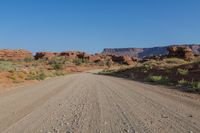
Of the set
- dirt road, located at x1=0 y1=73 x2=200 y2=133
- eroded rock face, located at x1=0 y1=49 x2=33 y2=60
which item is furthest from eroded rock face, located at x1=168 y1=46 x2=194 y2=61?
eroded rock face, located at x1=0 y1=49 x2=33 y2=60

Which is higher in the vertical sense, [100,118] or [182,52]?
[182,52]

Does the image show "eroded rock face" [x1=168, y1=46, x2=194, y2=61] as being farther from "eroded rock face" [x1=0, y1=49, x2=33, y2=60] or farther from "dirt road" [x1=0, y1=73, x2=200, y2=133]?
"eroded rock face" [x1=0, y1=49, x2=33, y2=60]

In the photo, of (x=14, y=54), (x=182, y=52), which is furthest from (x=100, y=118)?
(x=14, y=54)

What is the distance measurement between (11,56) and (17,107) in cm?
17509

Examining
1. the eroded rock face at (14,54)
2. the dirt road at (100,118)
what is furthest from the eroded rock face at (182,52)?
the eroded rock face at (14,54)

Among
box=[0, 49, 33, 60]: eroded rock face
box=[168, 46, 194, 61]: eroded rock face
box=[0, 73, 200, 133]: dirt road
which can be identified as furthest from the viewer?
box=[0, 49, 33, 60]: eroded rock face

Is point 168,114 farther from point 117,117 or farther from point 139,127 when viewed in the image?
point 139,127

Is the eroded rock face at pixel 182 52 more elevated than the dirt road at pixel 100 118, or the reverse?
the eroded rock face at pixel 182 52

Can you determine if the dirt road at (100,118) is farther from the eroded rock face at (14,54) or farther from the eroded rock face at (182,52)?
the eroded rock face at (14,54)

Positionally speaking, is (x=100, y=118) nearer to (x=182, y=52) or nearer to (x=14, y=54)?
(x=182, y=52)

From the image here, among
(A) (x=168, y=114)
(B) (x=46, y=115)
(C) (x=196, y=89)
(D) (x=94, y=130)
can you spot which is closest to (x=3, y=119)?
(B) (x=46, y=115)

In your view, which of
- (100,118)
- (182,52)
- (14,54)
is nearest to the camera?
(100,118)

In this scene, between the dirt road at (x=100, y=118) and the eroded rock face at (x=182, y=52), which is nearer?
the dirt road at (x=100, y=118)

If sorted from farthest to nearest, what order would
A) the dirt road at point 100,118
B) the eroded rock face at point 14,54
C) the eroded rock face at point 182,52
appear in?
the eroded rock face at point 14,54
the eroded rock face at point 182,52
the dirt road at point 100,118
